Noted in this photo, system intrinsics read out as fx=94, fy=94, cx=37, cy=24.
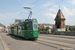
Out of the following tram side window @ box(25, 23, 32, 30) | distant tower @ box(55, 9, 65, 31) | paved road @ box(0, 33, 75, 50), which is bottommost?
paved road @ box(0, 33, 75, 50)

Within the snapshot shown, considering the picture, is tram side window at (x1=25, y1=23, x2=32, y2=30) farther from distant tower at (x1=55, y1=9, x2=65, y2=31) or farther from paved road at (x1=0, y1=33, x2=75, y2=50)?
distant tower at (x1=55, y1=9, x2=65, y2=31)

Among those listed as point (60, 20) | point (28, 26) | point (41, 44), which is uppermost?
point (60, 20)

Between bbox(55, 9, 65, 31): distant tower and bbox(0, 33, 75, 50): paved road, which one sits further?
bbox(55, 9, 65, 31): distant tower

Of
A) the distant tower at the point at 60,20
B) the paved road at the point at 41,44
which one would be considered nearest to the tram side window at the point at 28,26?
the paved road at the point at 41,44

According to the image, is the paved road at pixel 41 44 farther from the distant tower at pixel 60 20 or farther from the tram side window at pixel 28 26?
the distant tower at pixel 60 20

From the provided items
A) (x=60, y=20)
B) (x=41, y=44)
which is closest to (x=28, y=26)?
(x=41, y=44)

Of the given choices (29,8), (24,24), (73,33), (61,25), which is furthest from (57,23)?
(24,24)

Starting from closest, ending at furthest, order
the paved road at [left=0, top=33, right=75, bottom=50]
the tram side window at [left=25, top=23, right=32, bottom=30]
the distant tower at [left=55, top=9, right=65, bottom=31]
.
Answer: the paved road at [left=0, top=33, right=75, bottom=50]
the tram side window at [left=25, top=23, right=32, bottom=30]
the distant tower at [left=55, top=9, right=65, bottom=31]

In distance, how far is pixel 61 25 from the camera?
3850 cm

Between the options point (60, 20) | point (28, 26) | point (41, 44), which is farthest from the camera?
point (60, 20)

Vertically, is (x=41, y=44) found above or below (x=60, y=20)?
below

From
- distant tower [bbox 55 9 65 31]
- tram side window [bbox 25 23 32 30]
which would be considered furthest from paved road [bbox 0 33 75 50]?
distant tower [bbox 55 9 65 31]

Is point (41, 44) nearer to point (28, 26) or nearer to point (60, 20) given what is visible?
point (28, 26)

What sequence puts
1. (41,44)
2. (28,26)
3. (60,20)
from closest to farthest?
(41,44), (28,26), (60,20)
